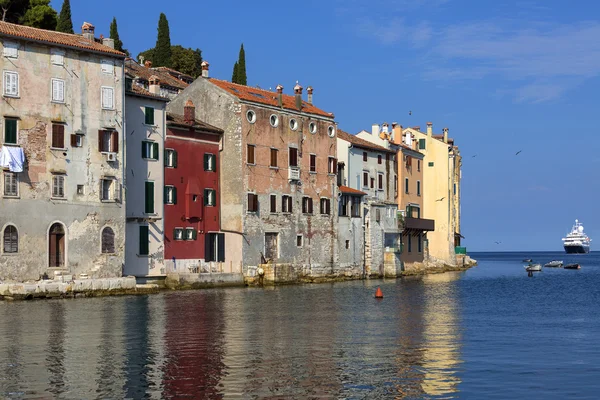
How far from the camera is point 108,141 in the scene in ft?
175

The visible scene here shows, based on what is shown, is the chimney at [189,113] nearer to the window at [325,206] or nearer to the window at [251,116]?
the window at [251,116]

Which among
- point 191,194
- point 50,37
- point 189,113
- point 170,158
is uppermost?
point 50,37

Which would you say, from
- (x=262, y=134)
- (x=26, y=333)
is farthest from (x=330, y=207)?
(x=26, y=333)

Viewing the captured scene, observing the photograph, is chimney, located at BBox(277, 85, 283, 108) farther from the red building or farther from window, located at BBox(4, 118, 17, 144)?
window, located at BBox(4, 118, 17, 144)

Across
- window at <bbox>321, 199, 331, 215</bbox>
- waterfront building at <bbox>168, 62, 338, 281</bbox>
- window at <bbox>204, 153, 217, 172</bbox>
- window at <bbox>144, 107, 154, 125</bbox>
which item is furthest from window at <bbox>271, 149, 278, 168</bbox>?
window at <bbox>144, 107, 154, 125</bbox>

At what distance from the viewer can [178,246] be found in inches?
2345

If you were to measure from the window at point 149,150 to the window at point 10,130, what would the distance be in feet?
31.5

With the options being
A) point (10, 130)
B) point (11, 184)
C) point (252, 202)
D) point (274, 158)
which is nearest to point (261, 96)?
point (274, 158)

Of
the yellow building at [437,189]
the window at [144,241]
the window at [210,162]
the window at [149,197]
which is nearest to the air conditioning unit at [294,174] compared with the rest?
the window at [210,162]

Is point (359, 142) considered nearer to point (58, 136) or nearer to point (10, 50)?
point (58, 136)

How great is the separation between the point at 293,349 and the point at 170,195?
33.0m

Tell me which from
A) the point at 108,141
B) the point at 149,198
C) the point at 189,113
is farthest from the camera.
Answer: the point at 189,113

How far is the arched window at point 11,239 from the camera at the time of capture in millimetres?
48500

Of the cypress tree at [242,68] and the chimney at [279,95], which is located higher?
the cypress tree at [242,68]
